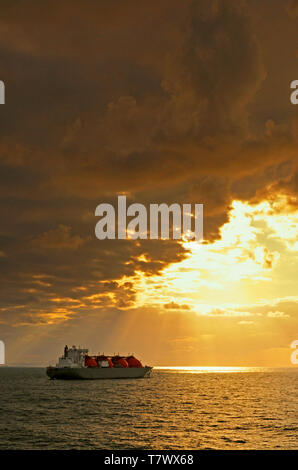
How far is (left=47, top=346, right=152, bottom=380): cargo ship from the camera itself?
166750 millimetres

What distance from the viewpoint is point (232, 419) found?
60.5 meters

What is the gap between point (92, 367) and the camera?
175 metres

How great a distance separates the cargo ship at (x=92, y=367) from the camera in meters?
167

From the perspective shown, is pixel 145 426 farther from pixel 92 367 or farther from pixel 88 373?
pixel 92 367

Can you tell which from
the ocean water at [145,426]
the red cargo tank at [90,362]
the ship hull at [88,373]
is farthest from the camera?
the red cargo tank at [90,362]

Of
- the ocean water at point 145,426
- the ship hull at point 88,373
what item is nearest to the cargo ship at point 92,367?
the ship hull at point 88,373

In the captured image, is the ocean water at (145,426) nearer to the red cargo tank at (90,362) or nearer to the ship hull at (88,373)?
the ship hull at (88,373)

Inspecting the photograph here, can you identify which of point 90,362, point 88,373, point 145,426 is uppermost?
point 145,426

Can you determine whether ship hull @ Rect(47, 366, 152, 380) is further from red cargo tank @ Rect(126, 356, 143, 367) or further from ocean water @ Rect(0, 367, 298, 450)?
ocean water @ Rect(0, 367, 298, 450)

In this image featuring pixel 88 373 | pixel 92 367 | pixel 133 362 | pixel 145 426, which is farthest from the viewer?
pixel 133 362

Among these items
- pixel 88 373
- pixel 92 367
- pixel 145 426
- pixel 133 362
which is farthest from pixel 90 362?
pixel 145 426

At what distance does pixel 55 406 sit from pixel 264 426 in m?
38.3
